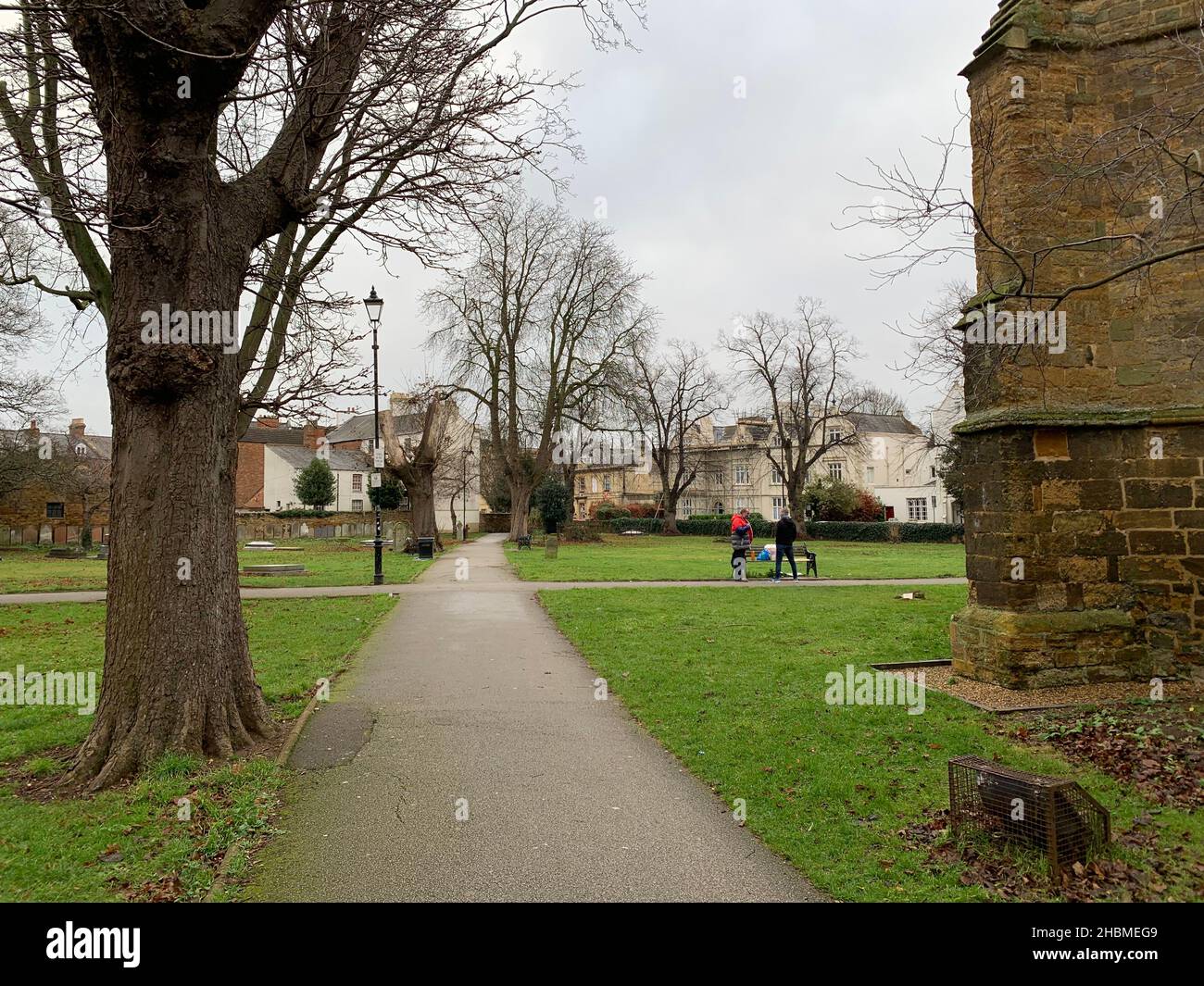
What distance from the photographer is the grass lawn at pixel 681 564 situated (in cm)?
2297

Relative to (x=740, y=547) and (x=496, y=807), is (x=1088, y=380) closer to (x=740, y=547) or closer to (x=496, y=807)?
(x=496, y=807)

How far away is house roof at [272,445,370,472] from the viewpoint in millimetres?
60500

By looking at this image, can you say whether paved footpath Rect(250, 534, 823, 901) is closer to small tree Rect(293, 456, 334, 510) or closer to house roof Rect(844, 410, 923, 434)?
small tree Rect(293, 456, 334, 510)

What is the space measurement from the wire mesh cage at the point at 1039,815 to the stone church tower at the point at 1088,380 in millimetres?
4265

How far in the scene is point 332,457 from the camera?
6247cm

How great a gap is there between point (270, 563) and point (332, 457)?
38.0 meters

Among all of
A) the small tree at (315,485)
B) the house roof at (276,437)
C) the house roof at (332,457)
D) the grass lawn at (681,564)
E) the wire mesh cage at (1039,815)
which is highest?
the house roof at (276,437)

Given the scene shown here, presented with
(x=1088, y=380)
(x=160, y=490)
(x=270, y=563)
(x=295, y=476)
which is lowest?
(x=270, y=563)

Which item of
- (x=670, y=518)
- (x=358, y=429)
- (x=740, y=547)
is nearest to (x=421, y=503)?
(x=740, y=547)

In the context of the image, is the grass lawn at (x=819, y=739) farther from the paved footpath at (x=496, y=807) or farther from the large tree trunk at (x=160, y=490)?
the large tree trunk at (x=160, y=490)

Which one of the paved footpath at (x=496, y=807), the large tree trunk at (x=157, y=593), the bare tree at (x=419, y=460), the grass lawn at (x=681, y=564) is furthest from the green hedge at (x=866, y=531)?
the large tree trunk at (x=157, y=593)

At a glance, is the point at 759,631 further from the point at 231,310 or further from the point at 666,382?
the point at 666,382

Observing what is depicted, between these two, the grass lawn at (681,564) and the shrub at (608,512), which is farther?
the shrub at (608,512)
